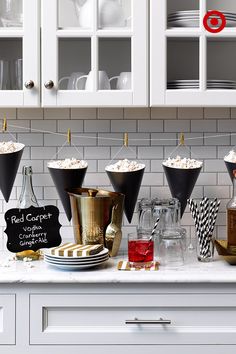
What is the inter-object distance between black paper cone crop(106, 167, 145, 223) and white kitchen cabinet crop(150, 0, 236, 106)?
342 mm

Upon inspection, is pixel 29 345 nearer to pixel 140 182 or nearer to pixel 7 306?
pixel 7 306

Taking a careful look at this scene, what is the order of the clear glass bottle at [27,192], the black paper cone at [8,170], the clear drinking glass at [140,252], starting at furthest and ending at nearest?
the clear glass bottle at [27,192]
the black paper cone at [8,170]
the clear drinking glass at [140,252]

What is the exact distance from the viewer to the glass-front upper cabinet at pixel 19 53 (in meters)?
2.52

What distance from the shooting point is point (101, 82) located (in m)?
2.54

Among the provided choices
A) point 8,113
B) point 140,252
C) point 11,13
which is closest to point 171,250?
point 140,252

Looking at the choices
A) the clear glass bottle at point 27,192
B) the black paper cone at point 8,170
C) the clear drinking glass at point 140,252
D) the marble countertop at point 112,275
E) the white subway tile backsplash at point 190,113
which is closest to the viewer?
the marble countertop at point 112,275

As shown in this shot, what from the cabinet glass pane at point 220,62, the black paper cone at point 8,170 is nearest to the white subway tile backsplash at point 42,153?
the black paper cone at point 8,170

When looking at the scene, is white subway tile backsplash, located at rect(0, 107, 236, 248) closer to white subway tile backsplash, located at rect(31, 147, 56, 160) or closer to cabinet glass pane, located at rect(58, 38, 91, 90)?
white subway tile backsplash, located at rect(31, 147, 56, 160)

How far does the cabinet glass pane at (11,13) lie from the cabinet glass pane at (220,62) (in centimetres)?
81

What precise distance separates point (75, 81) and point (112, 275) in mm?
838

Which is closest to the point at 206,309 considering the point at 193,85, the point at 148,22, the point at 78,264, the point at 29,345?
the point at 78,264

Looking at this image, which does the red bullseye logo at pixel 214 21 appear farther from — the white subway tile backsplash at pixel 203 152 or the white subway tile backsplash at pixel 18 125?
the white subway tile backsplash at pixel 18 125

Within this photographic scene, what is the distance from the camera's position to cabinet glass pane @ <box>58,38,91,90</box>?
8.18 feet

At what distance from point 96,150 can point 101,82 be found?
1.60 ft
